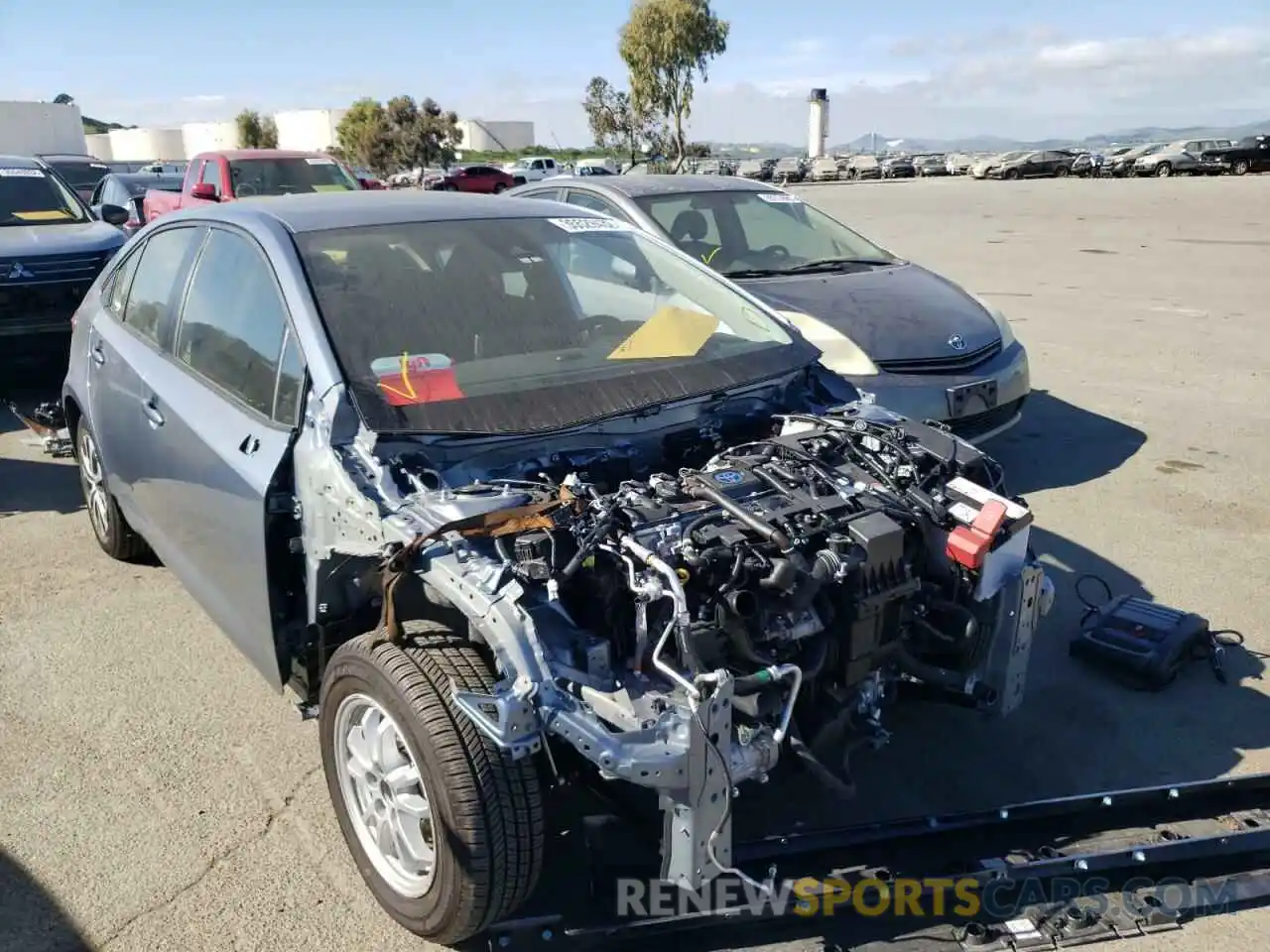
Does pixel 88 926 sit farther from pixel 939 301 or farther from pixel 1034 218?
pixel 1034 218

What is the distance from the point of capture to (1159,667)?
154 inches

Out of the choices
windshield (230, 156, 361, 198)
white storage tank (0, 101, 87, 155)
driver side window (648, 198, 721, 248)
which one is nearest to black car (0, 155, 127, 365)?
windshield (230, 156, 361, 198)

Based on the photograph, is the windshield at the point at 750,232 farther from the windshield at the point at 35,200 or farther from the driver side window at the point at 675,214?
the windshield at the point at 35,200

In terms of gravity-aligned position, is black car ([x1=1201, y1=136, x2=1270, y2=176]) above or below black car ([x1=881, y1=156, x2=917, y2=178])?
above

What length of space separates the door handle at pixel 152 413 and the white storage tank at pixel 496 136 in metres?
90.0

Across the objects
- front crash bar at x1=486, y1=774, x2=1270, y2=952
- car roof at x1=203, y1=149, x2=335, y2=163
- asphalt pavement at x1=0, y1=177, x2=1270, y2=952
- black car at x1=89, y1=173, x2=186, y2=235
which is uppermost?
car roof at x1=203, y1=149, x2=335, y2=163

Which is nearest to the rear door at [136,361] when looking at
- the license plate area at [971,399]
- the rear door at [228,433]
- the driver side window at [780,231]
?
the rear door at [228,433]

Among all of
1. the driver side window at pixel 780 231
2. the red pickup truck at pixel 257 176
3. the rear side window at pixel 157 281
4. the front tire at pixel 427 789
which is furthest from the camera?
the red pickup truck at pixel 257 176

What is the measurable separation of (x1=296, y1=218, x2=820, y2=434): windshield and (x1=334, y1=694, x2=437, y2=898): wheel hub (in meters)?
0.83

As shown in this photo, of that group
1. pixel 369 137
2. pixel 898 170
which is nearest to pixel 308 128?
pixel 369 137

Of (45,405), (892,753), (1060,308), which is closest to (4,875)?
(892,753)

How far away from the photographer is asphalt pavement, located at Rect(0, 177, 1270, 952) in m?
2.88

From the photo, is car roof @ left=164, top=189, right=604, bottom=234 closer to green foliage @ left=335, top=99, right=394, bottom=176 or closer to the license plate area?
the license plate area
